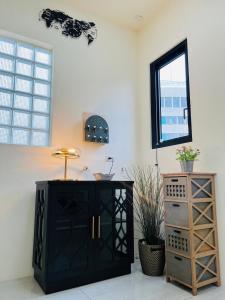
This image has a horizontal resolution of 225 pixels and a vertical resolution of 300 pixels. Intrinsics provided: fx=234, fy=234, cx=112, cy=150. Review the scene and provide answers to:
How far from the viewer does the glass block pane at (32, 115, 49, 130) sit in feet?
9.53

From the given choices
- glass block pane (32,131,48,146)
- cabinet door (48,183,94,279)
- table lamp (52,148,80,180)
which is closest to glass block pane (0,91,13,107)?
glass block pane (32,131,48,146)

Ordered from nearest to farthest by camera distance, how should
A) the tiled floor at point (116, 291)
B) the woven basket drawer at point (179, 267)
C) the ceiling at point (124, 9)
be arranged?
the tiled floor at point (116, 291)
the woven basket drawer at point (179, 267)
the ceiling at point (124, 9)

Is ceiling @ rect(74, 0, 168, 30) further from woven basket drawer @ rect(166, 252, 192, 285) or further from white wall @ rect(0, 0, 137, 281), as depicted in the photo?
woven basket drawer @ rect(166, 252, 192, 285)

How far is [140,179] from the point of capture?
10.5 feet

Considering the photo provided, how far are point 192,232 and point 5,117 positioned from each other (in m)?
2.36

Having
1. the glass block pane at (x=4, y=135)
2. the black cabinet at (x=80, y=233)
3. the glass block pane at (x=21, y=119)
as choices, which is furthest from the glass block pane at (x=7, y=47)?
the black cabinet at (x=80, y=233)

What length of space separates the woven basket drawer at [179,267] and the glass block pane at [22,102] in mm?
2334

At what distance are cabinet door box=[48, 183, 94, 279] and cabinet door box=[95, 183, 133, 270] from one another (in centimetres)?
11

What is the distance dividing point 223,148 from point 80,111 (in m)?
1.79

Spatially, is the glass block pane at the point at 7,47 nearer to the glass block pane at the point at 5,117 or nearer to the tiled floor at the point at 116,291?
the glass block pane at the point at 5,117

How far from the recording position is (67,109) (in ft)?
9.93

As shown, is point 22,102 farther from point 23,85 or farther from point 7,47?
point 7,47

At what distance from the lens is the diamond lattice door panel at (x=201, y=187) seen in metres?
2.28

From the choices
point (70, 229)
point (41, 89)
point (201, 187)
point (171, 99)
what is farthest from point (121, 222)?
point (41, 89)
